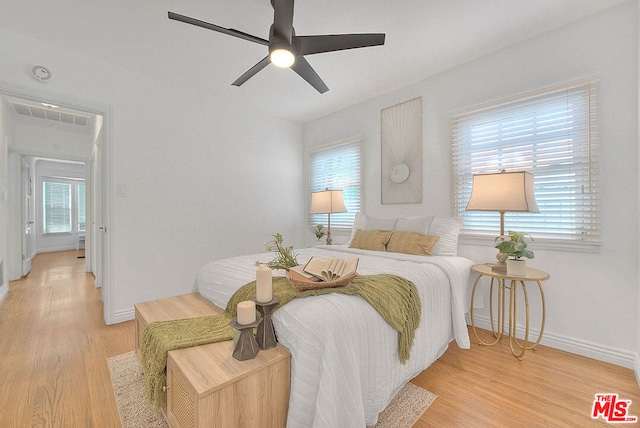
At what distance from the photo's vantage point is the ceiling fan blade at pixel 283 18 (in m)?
1.61

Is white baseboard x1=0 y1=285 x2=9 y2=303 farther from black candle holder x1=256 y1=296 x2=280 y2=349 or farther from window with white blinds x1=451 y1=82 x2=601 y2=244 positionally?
window with white blinds x1=451 y1=82 x2=601 y2=244

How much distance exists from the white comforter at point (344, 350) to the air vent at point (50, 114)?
14.7ft

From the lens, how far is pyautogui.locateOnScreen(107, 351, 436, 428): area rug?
1480 millimetres

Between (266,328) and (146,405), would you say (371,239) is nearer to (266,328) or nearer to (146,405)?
(266,328)

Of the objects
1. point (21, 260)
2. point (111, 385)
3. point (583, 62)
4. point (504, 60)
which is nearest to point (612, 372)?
point (583, 62)

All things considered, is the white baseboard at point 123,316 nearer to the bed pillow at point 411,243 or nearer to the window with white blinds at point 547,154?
the bed pillow at point 411,243

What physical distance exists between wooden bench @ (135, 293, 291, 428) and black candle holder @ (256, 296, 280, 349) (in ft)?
0.11

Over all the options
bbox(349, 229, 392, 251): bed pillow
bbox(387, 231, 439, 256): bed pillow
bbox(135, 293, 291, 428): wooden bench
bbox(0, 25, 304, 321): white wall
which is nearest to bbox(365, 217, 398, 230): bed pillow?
bbox(349, 229, 392, 251): bed pillow

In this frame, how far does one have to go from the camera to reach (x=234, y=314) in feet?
5.47

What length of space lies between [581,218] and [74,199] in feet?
35.8

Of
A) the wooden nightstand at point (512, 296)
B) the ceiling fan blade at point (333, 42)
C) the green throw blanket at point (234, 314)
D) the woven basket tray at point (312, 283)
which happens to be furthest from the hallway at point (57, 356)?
the wooden nightstand at point (512, 296)

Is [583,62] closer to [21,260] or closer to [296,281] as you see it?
[296,281]

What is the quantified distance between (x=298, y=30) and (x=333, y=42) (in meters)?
0.71

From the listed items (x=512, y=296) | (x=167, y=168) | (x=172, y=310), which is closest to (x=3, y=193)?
(x=167, y=168)
